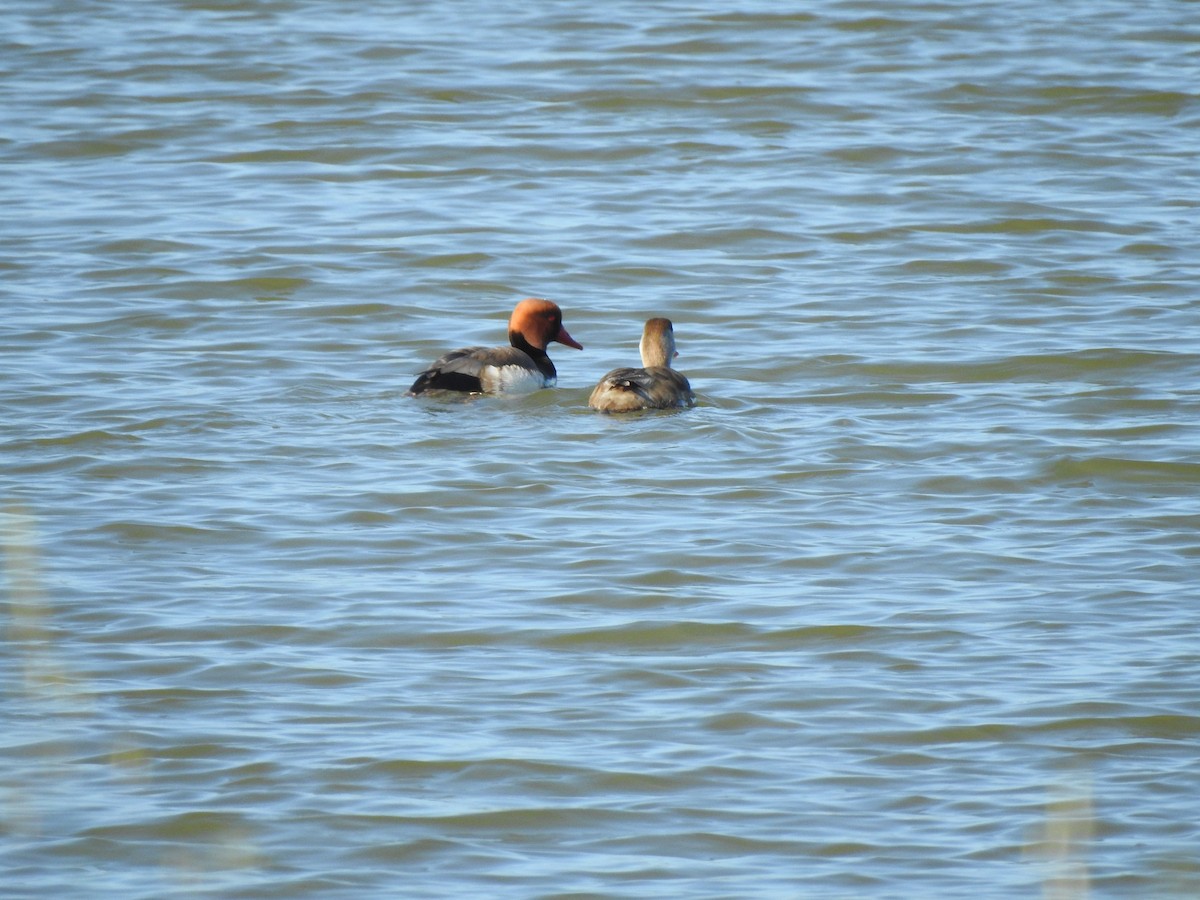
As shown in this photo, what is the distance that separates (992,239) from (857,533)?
6.23 metres

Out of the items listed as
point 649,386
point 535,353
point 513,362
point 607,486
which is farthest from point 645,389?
point 535,353

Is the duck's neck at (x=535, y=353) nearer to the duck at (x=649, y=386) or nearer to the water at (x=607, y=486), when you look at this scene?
the water at (x=607, y=486)

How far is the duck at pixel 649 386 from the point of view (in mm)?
9984

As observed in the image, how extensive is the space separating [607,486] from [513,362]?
1920 mm

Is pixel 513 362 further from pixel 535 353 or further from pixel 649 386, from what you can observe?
pixel 649 386

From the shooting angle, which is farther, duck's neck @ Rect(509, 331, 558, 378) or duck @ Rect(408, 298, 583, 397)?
duck's neck @ Rect(509, 331, 558, 378)

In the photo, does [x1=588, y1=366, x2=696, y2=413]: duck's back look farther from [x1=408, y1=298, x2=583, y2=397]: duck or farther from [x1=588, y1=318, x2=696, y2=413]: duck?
[x1=408, y1=298, x2=583, y2=397]: duck

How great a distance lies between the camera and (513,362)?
1064cm

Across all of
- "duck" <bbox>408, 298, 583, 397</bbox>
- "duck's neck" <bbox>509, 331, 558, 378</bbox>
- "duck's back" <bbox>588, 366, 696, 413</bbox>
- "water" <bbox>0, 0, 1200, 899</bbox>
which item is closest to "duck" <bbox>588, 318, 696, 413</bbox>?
"duck's back" <bbox>588, 366, 696, 413</bbox>

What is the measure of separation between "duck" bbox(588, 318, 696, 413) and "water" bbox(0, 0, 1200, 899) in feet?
0.51

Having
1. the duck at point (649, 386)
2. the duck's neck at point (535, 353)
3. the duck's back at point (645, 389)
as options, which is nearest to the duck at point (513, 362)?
the duck's neck at point (535, 353)

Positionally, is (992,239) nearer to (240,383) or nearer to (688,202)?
(688,202)

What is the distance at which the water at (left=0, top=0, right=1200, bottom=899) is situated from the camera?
5.56 meters

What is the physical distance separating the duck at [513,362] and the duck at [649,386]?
48cm
